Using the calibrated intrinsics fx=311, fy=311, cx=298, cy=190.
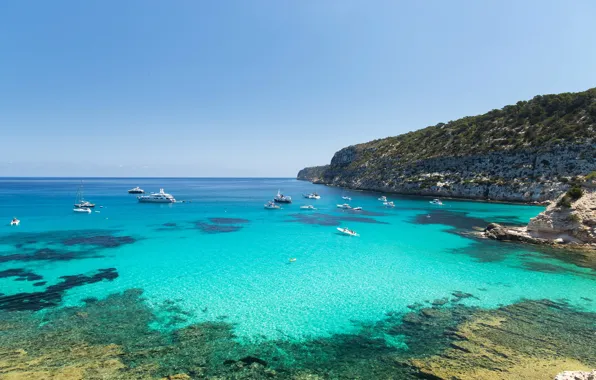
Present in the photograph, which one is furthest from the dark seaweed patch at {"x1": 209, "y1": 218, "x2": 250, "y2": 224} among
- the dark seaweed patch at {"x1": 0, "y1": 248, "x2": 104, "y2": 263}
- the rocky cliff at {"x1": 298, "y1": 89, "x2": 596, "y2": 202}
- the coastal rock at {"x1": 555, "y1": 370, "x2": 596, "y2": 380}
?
the rocky cliff at {"x1": 298, "y1": 89, "x2": 596, "y2": 202}

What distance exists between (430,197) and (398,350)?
93493 millimetres

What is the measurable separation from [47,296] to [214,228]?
2887 cm

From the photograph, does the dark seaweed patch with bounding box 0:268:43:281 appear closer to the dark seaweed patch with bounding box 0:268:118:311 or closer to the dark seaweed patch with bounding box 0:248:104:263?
the dark seaweed patch with bounding box 0:268:118:311

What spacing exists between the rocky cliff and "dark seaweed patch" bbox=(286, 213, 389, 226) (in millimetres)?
45980

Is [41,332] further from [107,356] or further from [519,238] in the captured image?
[519,238]

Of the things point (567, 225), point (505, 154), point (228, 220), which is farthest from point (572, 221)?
point (505, 154)

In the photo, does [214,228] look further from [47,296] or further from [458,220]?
[458,220]

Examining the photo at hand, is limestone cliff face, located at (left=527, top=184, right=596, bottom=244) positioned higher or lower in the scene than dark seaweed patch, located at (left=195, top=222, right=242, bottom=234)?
higher

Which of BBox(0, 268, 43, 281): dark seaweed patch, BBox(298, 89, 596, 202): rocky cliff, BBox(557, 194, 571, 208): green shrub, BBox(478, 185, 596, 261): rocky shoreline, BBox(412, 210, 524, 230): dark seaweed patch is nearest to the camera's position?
BBox(0, 268, 43, 281): dark seaweed patch

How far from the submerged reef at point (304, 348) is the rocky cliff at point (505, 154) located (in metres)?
70.9

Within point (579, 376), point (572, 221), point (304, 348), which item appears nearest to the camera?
point (579, 376)

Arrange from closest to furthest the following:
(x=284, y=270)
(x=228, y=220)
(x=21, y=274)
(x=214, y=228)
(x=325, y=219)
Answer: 1. (x=21, y=274)
2. (x=284, y=270)
3. (x=214, y=228)
4. (x=228, y=220)
5. (x=325, y=219)

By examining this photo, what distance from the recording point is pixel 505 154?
85.2 meters

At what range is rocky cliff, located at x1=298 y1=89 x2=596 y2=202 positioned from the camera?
2842 inches
